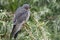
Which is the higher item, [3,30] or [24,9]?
[24,9]

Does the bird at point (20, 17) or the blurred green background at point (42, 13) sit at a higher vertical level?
the bird at point (20, 17)

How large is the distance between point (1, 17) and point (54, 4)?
3.82ft

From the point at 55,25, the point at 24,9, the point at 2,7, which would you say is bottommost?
the point at 55,25

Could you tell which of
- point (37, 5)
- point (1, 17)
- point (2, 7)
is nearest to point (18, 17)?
point (1, 17)

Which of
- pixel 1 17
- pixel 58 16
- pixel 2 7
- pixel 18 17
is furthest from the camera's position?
pixel 58 16

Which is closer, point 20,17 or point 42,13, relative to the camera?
point 20,17

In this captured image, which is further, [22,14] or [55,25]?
[55,25]

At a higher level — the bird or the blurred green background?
the bird

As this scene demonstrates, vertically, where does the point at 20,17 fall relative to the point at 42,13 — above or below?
above

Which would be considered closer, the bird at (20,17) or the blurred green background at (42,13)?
the bird at (20,17)

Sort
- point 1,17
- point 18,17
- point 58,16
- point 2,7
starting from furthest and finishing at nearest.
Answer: point 58,16 → point 2,7 → point 1,17 → point 18,17

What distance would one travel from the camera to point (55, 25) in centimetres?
350

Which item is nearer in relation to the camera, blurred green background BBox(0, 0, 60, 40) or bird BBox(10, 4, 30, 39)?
bird BBox(10, 4, 30, 39)

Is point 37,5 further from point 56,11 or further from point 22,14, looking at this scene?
point 22,14
